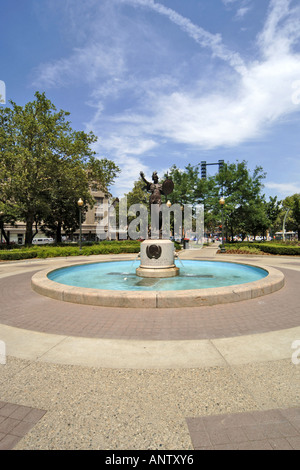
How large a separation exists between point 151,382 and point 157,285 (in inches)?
246

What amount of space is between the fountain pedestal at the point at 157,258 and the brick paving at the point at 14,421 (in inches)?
343

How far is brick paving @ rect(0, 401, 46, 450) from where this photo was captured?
2.24m

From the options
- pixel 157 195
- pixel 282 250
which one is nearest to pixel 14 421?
pixel 157 195

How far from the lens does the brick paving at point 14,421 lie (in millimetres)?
2244

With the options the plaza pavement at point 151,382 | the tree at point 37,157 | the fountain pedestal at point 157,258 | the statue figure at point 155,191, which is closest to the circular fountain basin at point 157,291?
the fountain pedestal at point 157,258

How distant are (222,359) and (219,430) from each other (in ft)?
4.80

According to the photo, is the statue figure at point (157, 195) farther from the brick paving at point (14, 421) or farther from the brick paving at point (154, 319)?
the brick paving at point (14, 421)

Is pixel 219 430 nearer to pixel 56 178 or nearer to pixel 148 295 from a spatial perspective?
pixel 148 295

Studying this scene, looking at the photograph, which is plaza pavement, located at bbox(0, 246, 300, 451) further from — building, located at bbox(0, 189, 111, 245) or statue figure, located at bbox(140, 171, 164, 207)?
building, located at bbox(0, 189, 111, 245)

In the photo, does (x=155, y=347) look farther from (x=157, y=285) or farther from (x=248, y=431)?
(x=157, y=285)

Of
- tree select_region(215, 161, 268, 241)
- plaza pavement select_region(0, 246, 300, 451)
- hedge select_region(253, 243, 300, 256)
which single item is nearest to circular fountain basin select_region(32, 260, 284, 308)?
plaza pavement select_region(0, 246, 300, 451)

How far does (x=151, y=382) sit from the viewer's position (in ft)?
10.3

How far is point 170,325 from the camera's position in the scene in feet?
17.2
